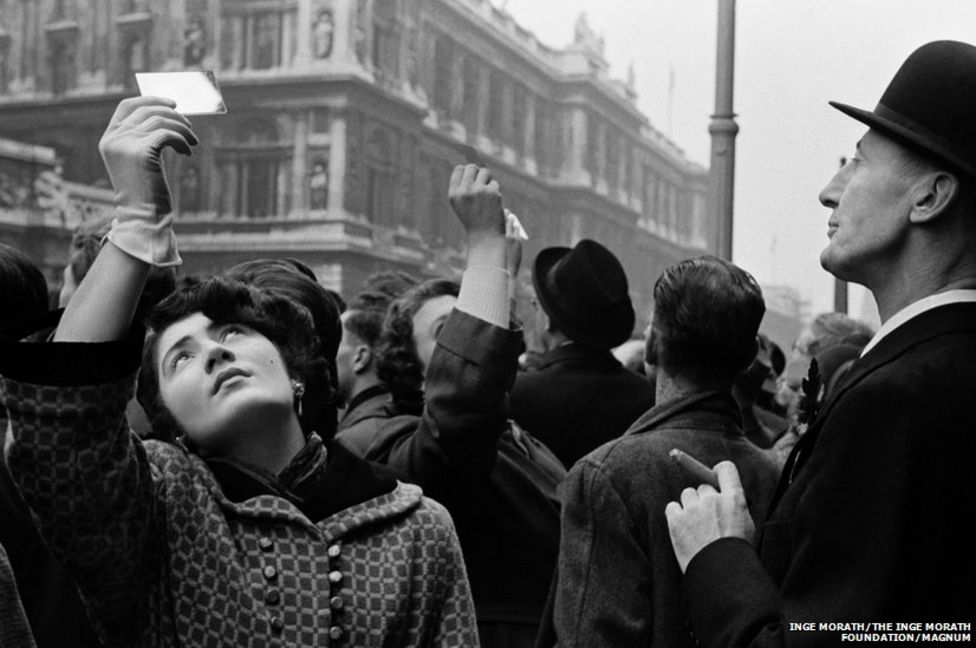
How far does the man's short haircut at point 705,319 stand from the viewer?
8.77 feet

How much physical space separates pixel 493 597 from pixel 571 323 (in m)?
1.34

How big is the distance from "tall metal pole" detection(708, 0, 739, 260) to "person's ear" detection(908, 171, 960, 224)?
178 inches

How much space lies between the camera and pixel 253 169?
24250 millimetres

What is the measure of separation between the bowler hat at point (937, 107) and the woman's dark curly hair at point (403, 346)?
1.80 m

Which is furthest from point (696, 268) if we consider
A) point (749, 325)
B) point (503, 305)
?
point (503, 305)

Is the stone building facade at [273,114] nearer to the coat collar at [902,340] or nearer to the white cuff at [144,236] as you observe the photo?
the white cuff at [144,236]

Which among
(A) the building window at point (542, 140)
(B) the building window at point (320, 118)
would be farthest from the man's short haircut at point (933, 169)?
(A) the building window at point (542, 140)

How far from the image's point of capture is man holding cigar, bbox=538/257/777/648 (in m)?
2.47

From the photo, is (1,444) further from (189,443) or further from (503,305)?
(503,305)

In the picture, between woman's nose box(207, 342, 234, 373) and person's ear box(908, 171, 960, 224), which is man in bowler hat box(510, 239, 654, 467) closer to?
woman's nose box(207, 342, 234, 373)

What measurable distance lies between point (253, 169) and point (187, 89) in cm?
2286

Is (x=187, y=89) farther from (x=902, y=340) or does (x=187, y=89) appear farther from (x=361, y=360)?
(x=361, y=360)

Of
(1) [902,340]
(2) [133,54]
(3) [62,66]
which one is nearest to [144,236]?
(1) [902,340]

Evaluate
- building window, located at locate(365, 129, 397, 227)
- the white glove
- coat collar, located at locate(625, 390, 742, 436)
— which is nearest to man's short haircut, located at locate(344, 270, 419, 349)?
coat collar, located at locate(625, 390, 742, 436)
